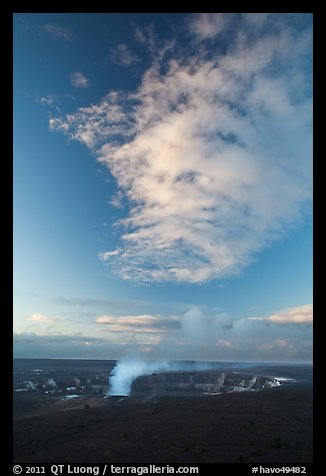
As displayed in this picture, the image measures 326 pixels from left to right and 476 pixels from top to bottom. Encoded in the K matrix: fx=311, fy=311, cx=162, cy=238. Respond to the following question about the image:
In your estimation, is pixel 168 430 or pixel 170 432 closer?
pixel 170 432

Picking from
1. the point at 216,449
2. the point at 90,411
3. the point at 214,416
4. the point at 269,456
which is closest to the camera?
the point at 269,456

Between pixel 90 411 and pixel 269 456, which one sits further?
pixel 90 411

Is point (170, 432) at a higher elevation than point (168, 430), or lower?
higher
